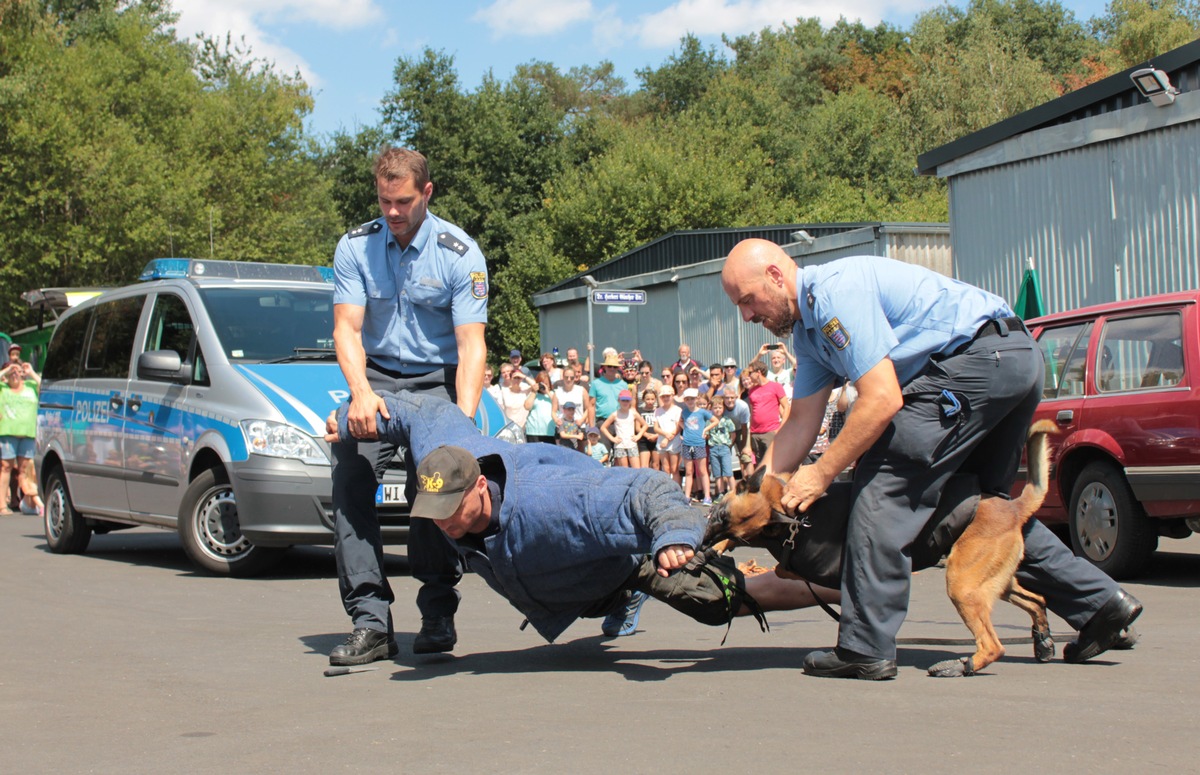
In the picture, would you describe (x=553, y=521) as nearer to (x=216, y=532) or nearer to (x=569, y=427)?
(x=216, y=532)

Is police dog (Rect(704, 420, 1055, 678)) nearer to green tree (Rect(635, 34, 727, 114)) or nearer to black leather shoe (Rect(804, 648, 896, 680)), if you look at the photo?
black leather shoe (Rect(804, 648, 896, 680))

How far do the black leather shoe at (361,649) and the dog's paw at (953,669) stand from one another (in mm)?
2164

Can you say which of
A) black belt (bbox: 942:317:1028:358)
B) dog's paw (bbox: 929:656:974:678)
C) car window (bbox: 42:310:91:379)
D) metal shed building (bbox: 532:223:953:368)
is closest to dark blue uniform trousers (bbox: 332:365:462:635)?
dog's paw (bbox: 929:656:974:678)

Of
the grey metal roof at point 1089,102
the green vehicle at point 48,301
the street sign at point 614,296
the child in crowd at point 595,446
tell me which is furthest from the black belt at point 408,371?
the street sign at point 614,296

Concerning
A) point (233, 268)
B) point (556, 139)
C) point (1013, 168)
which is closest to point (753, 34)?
point (556, 139)

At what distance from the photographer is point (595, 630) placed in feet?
20.3

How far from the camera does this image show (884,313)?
460 cm

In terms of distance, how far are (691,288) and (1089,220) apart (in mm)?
10750

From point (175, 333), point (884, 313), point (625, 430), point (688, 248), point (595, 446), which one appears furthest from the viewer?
point (688, 248)

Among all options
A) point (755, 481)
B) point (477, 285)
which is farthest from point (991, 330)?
point (477, 285)

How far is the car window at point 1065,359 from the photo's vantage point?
905cm

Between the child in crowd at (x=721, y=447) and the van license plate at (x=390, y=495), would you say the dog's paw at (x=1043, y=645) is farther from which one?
the child in crowd at (x=721, y=447)

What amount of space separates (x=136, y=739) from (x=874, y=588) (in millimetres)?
2529

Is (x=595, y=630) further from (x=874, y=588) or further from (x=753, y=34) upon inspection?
(x=753, y=34)
